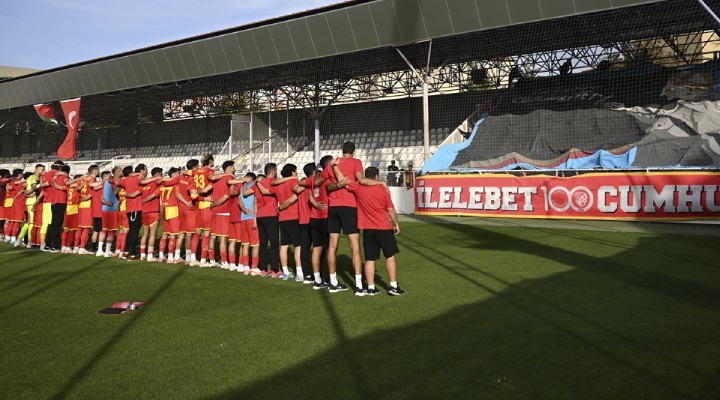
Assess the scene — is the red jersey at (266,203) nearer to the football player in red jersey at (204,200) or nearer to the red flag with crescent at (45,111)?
the football player in red jersey at (204,200)

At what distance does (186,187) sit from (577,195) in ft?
37.5

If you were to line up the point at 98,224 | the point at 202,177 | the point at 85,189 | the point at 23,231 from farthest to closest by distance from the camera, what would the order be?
1. the point at 23,231
2. the point at 98,224
3. the point at 85,189
4. the point at 202,177

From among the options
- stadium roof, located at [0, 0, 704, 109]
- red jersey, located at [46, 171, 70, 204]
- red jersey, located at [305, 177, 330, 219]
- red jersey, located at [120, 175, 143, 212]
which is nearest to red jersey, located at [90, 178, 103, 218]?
red jersey, located at [46, 171, 70, 204]

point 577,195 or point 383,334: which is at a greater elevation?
point 577,195

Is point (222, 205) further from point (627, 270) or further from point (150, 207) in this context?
point (627, 270)

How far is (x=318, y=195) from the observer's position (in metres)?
8.86

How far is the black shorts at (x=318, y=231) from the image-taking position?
8.85m

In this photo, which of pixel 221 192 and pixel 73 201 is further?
pixel 73 201

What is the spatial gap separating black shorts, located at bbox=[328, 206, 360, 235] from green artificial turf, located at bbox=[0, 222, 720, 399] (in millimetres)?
927

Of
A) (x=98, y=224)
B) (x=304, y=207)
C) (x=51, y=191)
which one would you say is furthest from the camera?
(x=51, y=191)

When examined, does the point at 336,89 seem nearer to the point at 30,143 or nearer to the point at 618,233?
the point at 618,233

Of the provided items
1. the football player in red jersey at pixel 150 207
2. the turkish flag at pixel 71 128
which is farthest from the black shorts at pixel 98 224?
the turkish flag at pixel 71 128

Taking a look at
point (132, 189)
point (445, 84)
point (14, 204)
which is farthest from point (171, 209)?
point (445, 84)

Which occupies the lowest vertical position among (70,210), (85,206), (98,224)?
(98,224)
